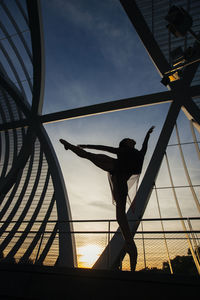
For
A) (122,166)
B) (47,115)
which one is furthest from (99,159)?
(47,115)

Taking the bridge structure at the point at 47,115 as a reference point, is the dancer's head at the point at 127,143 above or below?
below

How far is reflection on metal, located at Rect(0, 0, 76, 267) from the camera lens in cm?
1047

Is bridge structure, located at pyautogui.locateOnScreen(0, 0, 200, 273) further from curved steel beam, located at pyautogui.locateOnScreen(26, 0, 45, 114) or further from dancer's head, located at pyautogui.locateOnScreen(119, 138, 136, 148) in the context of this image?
dancer's head, located at pyautogui.locateOnScreen(119, 138, 136, 148)

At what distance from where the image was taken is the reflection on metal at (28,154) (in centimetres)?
1047

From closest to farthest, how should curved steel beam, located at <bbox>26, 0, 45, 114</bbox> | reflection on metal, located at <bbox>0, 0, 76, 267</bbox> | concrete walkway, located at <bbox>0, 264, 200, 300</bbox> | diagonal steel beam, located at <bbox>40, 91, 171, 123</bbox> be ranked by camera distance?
concrete walkway, located at <bbox>0, 264, 200, 300</bbox>, diagonal steel beam, located at <bbox>40, 91, 171, 123</bbox>, curved steel beam, located at <bbox>26, 0, 45, 114</bbox>, reflection on metal, located at <bbox>0, 0, 76, 267</bbox>

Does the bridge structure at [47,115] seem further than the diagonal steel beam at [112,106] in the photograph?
No

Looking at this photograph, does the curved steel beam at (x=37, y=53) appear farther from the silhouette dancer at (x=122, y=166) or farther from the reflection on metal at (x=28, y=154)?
the silhouette dancer at (x=122, y=166)

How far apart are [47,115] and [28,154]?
3893 mm

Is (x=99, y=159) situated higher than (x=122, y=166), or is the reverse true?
(x=99, y=159)

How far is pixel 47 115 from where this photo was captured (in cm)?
1140

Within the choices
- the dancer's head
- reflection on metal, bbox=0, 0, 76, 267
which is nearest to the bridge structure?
reflection on metal, bbox=0, 0, 76, 267

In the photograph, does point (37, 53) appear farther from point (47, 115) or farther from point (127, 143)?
point (127, 143)

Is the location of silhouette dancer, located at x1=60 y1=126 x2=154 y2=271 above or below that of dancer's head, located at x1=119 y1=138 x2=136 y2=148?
below

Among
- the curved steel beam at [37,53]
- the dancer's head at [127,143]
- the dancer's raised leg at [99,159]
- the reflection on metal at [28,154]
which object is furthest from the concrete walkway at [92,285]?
the curved steel beam at [37,53]
